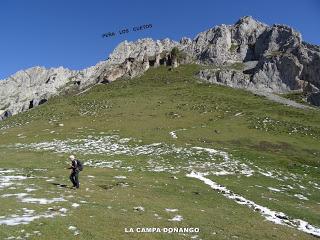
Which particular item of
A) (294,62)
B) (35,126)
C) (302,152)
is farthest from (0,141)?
(294,62)

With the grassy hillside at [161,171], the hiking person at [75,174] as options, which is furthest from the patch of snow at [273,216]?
the hiking person at [75,174]

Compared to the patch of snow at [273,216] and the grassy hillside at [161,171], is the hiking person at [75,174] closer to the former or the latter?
the grassy hillside at [161,171]

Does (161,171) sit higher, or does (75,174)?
(75,174)

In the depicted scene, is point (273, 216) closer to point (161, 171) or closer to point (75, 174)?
point (75, 174)

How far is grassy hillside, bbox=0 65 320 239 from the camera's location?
2428cm

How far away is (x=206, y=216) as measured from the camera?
27.5 metres

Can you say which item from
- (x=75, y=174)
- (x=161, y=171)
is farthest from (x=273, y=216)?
(x=161, y=171)

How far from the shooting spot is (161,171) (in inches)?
1912

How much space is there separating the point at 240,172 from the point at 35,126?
226 feet

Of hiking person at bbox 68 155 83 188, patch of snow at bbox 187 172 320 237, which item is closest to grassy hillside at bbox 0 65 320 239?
hiking person at bbox 68 155 83 188

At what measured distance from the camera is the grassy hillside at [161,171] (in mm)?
24281

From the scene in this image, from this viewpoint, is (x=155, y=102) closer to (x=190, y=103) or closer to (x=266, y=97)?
(x=190, y=103)

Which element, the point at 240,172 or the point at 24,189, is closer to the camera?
the point at 24,189

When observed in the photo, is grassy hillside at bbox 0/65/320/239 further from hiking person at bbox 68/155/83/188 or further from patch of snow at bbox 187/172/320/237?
patch of snow at bbox 187/172/320/237
